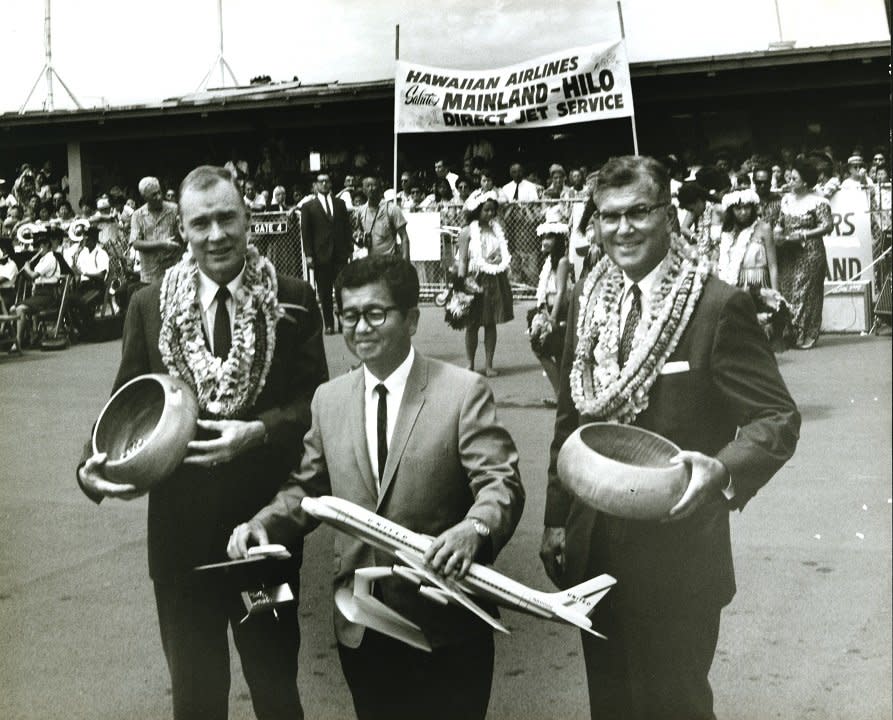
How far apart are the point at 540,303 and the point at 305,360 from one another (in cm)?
81

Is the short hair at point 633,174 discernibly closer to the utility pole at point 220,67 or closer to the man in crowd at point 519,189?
the man in crowd at point 519,189

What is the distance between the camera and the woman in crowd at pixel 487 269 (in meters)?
3.38

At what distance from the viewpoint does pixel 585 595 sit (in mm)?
2824

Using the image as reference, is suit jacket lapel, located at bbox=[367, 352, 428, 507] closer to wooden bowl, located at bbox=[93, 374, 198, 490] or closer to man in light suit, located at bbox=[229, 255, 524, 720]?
man in light suit, located at bbox=[229, 255, 524, 720]

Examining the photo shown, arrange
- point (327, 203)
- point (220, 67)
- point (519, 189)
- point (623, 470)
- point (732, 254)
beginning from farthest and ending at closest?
point (220, 67) < point (327, 203) < point (519, 189) < point (732, 254) < point (623, 470)

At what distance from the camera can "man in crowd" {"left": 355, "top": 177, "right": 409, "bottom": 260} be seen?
3357 mm

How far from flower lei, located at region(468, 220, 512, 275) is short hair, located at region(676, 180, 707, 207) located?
2.31 ft

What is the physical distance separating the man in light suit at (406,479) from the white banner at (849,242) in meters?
1.38

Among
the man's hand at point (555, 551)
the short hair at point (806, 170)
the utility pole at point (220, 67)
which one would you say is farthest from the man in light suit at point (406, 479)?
the short hair at point (806, 170)

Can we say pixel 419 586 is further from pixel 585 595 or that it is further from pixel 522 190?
pixel 522 190

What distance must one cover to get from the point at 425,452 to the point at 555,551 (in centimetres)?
44

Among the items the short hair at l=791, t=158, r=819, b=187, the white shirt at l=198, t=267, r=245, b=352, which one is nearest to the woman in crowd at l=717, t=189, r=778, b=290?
the short hair at l=791, t=158, r=819, b=187

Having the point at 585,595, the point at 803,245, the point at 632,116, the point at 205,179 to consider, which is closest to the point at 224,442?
the point at 205,179

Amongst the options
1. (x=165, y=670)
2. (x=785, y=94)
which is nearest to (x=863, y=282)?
(x=785, y=94)
